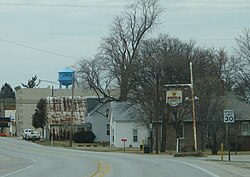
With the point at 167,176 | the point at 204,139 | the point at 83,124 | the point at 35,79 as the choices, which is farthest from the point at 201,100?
the point at 35,79

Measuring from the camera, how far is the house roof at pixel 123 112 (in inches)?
2544

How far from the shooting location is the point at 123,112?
7025 cm

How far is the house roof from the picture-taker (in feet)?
212

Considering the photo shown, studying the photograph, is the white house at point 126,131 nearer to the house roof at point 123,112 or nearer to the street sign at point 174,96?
the house roof at point 123,112

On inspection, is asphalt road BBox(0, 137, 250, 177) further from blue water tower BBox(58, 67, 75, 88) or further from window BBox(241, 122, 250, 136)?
blue water tower BBox(58, 67, 75, 88)

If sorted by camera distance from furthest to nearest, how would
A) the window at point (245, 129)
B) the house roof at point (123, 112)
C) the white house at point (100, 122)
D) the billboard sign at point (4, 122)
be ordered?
the billboard sign at point (4, 122), the white house at point (100, 122), the house roof at point (123, 112), the window at point (245, 129)

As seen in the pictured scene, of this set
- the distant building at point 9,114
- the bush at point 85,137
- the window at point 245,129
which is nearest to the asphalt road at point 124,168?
the window at point 245,129

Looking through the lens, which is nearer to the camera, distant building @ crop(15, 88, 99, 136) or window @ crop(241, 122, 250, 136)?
window @ crop(241, 122, 250, 136)

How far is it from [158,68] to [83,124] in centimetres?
3445

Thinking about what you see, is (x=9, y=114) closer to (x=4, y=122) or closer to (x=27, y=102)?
(x=4, y=122)

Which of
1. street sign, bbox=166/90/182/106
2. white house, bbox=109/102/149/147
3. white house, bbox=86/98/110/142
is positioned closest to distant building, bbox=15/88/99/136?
white house, bbox=86/98/110/142

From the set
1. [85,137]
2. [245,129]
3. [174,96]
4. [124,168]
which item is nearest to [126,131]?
[85,137]

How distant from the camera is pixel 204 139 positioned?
56250 mm

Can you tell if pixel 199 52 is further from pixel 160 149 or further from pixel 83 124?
pixel 83 124
